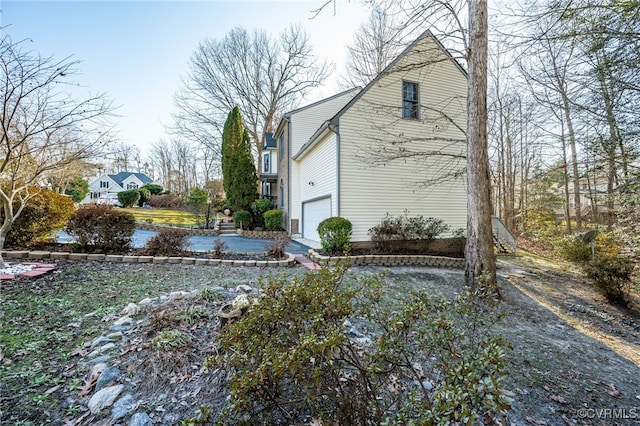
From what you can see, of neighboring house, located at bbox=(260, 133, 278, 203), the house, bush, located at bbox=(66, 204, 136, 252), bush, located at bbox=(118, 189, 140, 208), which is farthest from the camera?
the house

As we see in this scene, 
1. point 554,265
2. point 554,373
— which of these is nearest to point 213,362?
point 554,373

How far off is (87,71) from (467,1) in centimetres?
786

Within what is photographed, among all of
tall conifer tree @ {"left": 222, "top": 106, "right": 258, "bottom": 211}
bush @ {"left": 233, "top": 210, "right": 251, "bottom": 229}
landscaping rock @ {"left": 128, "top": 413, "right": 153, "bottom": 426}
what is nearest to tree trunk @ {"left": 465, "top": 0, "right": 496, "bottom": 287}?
landscaping rock @ {"left": 128, "top": 413, "right": 153, "bottom": 426}

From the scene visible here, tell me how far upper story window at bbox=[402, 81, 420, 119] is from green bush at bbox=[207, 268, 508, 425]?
937 cm

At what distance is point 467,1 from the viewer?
6.23 meters

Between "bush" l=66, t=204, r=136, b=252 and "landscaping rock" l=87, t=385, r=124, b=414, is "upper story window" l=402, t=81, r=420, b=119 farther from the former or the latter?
"landscaping rock" l=87, t=385, r=124, b=414

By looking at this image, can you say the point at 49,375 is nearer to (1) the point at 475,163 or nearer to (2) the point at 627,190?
(1) the point at 475,163

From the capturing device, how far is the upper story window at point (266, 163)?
18.8 meters

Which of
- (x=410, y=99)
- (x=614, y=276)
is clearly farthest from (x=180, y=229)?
(x=614, y=276)

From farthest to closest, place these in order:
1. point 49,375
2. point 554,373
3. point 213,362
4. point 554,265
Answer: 1. point 554,265
2. point 554,373
3. point 49,375
4. point 213,362

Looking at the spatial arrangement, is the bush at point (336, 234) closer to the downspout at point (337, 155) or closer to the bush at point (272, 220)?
the downspout at point (337, 155)

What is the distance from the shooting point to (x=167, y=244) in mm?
7414

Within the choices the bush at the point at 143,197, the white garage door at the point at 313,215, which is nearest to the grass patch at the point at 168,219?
the bush at the point at 143,197

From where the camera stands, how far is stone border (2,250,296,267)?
6266 millimetres
